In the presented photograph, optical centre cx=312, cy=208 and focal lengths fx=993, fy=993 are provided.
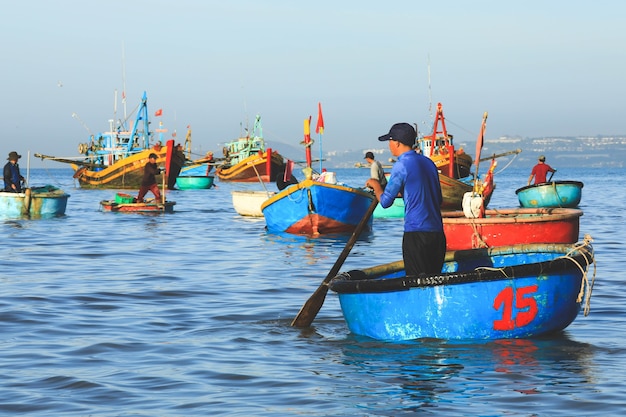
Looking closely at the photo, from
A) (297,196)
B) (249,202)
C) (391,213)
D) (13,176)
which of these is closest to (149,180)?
(249,202)

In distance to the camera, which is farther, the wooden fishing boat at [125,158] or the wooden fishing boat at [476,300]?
the wooden fishing boat at [125,158]

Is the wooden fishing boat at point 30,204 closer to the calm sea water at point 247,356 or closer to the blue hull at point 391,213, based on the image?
the blue hull at point 391,213

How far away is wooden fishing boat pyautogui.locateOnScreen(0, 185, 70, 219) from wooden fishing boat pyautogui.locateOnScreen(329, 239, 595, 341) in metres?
20.0

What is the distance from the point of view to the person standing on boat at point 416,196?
9.47 meters

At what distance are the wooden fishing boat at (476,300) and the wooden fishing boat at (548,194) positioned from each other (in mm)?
25011

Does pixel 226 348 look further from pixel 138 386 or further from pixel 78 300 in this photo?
pixel 78 300

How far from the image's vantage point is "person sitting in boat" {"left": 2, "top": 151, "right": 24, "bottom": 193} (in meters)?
26.2

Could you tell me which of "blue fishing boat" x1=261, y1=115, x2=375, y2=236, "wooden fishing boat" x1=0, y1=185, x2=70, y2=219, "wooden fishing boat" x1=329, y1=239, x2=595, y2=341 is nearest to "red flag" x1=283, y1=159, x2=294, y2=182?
"blue fishing boat" x1=261, y1=115, x2=375, y2=236

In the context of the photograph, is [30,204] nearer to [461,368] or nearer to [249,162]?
[461,368]

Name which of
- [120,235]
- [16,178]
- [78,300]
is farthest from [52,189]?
[78,300]

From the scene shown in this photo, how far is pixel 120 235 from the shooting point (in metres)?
25.0

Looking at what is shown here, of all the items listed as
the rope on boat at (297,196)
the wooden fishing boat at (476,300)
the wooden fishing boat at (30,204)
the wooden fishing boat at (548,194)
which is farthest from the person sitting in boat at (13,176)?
the wooden fishing boat at (476,300)

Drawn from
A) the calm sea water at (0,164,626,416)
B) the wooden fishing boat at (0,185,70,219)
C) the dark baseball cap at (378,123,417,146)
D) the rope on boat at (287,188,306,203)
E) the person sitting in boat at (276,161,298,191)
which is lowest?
the calm sea water at (0,164,626,416)

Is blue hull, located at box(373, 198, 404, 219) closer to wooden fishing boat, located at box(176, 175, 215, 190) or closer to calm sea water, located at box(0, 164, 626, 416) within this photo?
calm sea water, located at box(0, 164, 626, 416)
